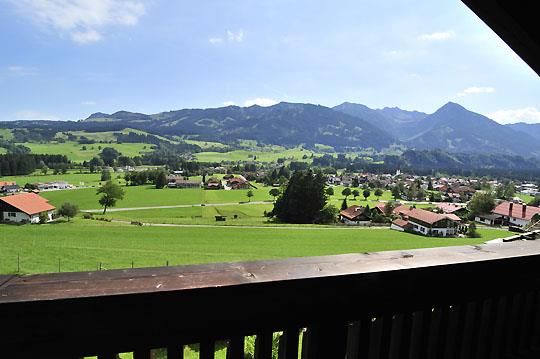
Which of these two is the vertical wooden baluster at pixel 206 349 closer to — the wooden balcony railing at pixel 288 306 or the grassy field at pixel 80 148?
the wooden balcony railing at pixel 288 306

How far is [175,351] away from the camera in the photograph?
0.89 m

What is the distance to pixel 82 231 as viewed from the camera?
29.9 m

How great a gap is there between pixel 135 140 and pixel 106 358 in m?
163

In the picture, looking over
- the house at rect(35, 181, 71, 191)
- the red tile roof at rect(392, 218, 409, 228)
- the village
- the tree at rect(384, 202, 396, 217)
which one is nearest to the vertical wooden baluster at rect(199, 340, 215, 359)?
the village

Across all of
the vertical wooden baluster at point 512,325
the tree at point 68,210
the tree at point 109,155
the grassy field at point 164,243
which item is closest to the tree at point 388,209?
the grassy field at point 164,243

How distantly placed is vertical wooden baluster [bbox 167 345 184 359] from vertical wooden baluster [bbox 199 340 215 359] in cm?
5

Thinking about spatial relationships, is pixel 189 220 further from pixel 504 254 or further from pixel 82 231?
pixel 504 254

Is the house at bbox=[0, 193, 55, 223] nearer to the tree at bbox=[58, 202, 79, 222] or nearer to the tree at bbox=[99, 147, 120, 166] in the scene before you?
the tree at bbox=[58, 202, 79, 222]

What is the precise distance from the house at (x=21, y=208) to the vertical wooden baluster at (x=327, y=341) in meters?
34.8

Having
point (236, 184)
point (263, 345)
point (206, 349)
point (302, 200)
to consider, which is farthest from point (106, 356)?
point (236, 184)

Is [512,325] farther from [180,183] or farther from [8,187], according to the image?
[180,183]

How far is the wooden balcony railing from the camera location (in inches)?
30.0

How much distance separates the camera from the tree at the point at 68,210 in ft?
115

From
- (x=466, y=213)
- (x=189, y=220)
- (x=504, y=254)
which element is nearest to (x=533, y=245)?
(x=504, y=254)
